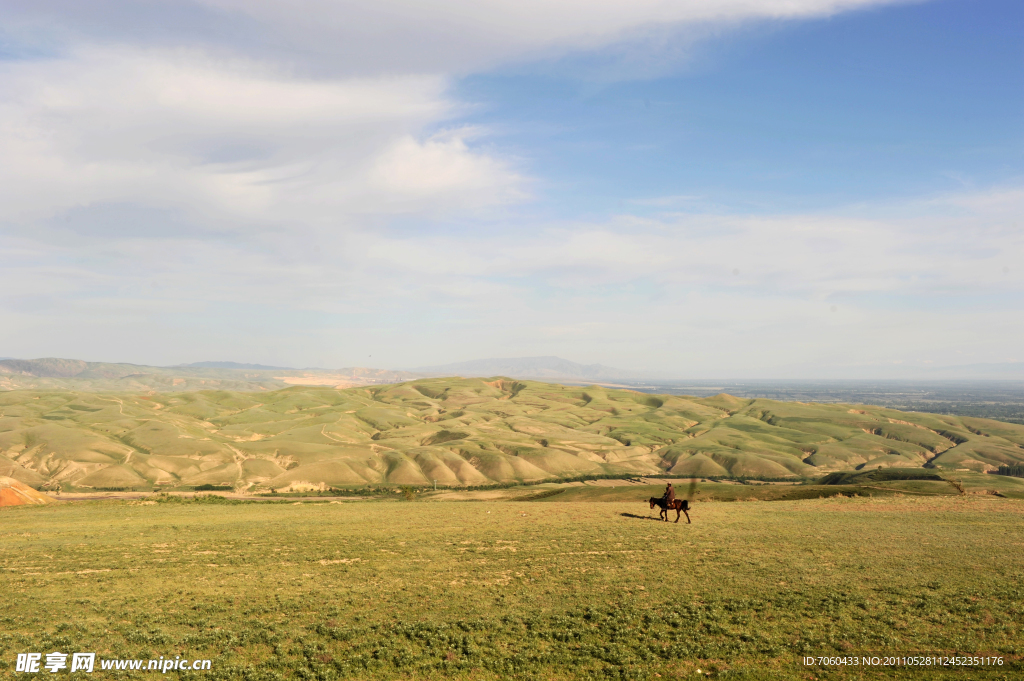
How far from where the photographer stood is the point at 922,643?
17.9m

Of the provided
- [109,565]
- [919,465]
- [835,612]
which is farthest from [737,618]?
[919,465]

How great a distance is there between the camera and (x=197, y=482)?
138 meters

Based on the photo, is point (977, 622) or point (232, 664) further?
point (977, 622)

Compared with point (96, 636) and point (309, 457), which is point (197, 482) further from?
point (96, 636)

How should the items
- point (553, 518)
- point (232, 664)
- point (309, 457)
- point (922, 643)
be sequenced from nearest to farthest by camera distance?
1. point (232, 664)
2. point (922, 643)
3. point (553, 518)
4. point (309, 457)

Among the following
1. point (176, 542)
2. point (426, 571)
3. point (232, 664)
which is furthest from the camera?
point (176, 542)

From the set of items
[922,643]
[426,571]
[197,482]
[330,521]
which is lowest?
[197,482]

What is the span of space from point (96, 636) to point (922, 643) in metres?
28.2

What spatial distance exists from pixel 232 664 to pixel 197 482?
14338 centimetres

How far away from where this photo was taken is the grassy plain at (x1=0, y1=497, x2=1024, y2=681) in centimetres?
1731

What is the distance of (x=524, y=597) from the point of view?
22234 millimetres

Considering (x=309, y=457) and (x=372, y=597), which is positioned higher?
(x=372, y=597)

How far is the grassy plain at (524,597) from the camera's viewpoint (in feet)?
56.8

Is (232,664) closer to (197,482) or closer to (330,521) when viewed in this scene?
(330,521)
